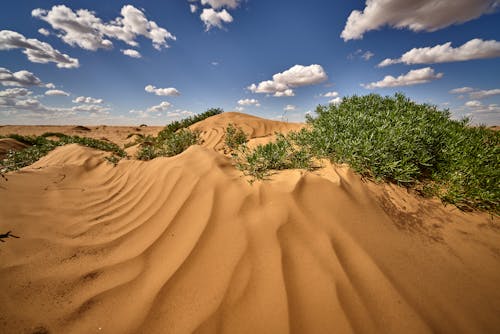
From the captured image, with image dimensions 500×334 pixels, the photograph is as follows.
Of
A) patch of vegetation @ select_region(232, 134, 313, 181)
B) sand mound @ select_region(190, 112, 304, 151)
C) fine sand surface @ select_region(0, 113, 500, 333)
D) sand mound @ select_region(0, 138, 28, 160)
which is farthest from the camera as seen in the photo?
sand mound @ select_region(190, 112, 304, 151)

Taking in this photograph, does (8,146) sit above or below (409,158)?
below

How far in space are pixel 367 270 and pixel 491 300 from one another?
89cm

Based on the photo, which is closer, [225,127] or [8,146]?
[8,146]

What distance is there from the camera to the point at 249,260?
1.54m

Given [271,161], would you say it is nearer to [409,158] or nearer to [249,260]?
[249,260]

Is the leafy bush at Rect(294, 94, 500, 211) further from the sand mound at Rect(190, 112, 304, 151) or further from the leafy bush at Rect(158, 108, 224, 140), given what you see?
the leafy bush at Rect(158, 108, 224, 140)

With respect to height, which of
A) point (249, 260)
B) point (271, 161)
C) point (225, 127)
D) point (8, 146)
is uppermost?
point (225, 127)

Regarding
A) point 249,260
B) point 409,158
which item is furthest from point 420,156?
point 249,260

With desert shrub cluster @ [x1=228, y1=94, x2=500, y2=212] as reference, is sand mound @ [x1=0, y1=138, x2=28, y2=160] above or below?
below

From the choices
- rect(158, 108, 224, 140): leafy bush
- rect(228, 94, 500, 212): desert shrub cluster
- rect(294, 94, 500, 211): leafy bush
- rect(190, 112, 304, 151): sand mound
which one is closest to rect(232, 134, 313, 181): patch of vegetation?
rect(228, 94, 500, 212): desert shrub cluster

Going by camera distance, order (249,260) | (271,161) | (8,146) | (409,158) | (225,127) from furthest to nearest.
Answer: (225,127), (8,146), (409,158), (271,161), (249,260)

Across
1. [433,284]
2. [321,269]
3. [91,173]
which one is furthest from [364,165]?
[91,173]

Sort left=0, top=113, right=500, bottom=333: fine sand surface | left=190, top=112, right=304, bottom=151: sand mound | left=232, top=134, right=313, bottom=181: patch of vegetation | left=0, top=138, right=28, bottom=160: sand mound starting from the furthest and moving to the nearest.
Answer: left=190, top=112, right=304, bottom=151: sand mound → left=0, top=138, right=28, bottom=160: sand mound → left=232, top=134, right=313, bottom=181: patch of vegetation → left=0, top=113, right=500, bottom=333: fine sand surface

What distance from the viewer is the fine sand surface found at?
129 centimetres
